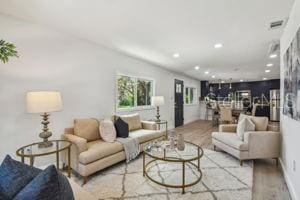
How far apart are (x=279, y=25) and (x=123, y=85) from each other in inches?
135

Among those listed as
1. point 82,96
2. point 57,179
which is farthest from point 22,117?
point 57,179

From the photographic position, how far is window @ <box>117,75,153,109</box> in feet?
15.7

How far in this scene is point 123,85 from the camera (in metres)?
4.87

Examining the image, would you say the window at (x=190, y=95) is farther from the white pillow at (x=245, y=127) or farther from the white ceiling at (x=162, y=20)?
the white pillow at (x=245, y=127)

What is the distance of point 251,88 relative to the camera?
11.9 metres

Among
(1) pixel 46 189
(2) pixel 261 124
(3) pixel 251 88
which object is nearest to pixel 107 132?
(1) pixel 46 189

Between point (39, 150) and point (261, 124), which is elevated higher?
point (261, 124)

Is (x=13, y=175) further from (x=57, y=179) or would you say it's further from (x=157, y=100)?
(x=157, y=100)

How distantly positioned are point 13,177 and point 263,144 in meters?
3.53

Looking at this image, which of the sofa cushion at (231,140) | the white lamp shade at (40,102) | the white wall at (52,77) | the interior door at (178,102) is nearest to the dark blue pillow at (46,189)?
the white lamp shade at (40,102)

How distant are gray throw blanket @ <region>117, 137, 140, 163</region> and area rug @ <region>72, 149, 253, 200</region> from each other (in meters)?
0.13

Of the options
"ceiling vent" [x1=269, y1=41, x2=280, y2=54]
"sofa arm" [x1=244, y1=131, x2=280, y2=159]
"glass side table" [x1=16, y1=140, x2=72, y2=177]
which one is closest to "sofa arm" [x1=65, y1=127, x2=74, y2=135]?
"glass side table" [x1=16, y1=140, x2=72, y2=177]

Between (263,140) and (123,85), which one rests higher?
(123,85)

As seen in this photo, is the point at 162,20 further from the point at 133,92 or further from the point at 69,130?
the point at 133,92
